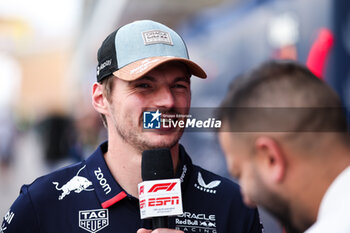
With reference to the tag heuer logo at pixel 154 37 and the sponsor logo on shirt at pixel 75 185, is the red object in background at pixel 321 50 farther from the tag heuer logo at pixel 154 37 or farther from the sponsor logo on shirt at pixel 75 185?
the sponsor logo on shirt at pixel 75 185

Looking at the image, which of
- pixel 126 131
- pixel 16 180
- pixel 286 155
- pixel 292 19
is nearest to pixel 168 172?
pixel 126 131

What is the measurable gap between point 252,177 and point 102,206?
0.59 m

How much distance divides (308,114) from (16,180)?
10.4 meters

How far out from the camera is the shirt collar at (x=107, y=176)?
1673 millimetres

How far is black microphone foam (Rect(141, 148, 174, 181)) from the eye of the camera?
154 centimetres

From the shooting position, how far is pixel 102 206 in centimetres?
166

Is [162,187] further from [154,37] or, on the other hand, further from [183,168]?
[154,37]

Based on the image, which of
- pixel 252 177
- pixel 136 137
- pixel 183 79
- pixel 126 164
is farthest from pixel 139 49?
pixel 252 177

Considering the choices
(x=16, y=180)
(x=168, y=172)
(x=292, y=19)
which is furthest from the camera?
(x=16, y=180)

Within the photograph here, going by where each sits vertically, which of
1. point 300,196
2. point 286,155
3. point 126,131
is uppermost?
point 126,131

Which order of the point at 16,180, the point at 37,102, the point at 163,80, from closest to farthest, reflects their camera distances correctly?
1. the point at 163,80
2. the point at 16,180
3. the point at 37,102

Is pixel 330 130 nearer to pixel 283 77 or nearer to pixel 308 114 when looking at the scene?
pixel 308 114

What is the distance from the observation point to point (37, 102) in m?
38.3

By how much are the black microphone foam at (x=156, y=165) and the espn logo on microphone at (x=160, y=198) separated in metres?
0.03
